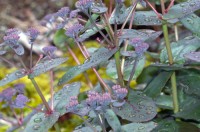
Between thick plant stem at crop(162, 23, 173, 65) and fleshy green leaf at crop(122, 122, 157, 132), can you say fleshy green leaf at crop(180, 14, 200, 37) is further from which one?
fleshy green leaf at crop(122, 122, 157, 132)

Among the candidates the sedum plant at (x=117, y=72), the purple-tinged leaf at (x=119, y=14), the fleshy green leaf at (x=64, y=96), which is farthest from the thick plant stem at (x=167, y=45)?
the fleshy green leaf at (x=64, y=96)

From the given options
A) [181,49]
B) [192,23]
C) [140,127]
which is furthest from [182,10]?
[140,127]

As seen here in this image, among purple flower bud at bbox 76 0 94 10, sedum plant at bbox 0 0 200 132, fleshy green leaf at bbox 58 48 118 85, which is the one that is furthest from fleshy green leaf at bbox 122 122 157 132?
purple flower bud at bbox 76 0 94 10

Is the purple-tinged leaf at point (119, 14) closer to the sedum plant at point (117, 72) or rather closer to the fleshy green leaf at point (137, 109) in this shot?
the sedum plant at point (117, 72)

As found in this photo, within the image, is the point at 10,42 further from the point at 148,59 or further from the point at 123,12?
the point at 148,59

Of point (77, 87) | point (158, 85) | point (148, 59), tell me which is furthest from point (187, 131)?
point (148, 59)

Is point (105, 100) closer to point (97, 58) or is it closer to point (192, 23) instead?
point (97, 58)
